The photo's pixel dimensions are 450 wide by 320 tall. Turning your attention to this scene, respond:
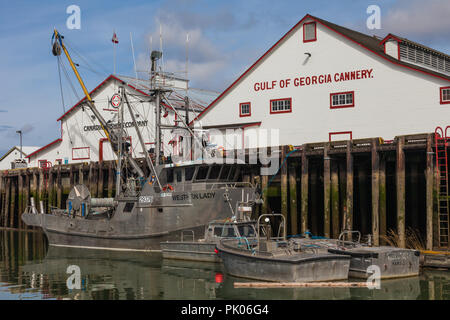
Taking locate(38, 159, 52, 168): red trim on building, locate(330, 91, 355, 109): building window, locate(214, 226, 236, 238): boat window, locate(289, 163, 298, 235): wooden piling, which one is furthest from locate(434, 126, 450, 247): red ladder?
locate(38, 159, 52, 168): red trim on building

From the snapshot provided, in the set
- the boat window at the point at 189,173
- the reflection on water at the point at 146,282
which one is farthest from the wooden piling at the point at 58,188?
the boat window at the point at 189,173

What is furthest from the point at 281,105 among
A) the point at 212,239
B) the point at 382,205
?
the point at 212,239

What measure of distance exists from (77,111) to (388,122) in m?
25.3

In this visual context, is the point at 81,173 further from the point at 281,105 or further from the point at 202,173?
the point at 281,105

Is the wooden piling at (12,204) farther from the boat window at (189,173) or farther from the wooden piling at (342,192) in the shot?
the wooden piling at (342,192)

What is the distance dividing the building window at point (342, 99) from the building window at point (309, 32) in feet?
11.0

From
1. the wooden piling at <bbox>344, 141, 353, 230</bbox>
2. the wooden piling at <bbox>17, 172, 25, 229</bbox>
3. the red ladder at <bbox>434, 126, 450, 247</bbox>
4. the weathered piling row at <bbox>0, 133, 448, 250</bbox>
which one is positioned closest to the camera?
the red ladder at <bbox>434, 126, 450, 247</bbox>

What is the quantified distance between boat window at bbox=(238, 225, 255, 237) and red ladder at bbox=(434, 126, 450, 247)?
21.3 feet

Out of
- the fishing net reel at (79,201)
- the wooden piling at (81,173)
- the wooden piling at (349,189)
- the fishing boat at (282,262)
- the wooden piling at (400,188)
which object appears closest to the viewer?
the fishing boat at (282,262)

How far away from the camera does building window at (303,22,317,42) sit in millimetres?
27125

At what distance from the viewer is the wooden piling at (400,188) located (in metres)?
18.0

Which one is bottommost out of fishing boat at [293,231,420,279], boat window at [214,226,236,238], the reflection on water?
the reflection on water

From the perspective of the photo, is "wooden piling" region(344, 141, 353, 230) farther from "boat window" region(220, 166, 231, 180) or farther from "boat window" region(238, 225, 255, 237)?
"boat window" region(220, 166, 231, 180)

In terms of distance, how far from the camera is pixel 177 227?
21.5 metres
